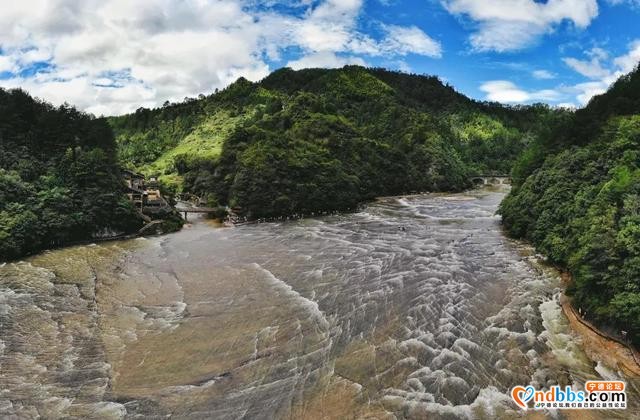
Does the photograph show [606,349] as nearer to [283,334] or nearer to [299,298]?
[283,334]

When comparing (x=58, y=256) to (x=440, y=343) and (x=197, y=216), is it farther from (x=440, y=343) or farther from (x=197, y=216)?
(x=440, y=343)

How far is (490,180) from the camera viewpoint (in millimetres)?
135250

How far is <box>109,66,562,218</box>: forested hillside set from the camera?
7331 centimetres

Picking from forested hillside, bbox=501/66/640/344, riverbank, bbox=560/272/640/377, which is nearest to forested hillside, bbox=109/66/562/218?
forested hillside, bbox=501/66/640/344

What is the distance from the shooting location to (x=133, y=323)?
27.2 meters

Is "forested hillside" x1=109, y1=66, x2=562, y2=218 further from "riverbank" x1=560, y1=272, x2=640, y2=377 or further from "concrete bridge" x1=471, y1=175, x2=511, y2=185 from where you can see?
"riverbank" x1=560, y1=272, x2=640, y2=377

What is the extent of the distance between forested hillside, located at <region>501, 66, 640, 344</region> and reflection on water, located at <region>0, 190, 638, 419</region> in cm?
279

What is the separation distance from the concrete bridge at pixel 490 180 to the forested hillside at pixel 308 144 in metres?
3.19

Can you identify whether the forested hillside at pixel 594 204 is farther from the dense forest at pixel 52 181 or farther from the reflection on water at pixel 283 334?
the dense forest at pixel 52 181

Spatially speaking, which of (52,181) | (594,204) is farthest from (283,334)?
(52,181)

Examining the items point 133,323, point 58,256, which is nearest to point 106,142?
point 58,256

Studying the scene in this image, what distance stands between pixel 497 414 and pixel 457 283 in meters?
16.5

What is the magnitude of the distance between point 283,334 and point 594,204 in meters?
24.3

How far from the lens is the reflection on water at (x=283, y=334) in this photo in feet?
62.6
